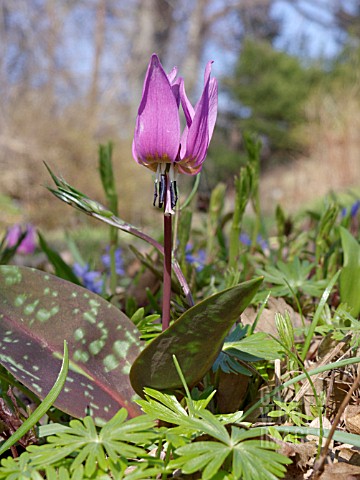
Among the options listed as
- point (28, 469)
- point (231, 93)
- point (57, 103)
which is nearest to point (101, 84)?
point (57, 103)

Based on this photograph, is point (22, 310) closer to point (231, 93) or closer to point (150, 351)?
point (150, 351)

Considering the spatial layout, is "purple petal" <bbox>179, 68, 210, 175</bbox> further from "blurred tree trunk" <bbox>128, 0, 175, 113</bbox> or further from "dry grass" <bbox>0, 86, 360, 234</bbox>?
"blurred tree trunk" <bbox>128, 0, 175, 113</bbox>

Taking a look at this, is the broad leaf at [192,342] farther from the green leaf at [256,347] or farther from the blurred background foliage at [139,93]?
the blurred background foliage at [139,93]

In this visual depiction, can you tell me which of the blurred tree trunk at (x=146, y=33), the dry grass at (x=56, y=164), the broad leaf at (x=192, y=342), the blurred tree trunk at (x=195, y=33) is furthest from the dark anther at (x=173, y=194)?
the blurred tree trunk at (x=195, y=33)

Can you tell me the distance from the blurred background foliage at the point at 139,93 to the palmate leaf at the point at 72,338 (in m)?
3.36

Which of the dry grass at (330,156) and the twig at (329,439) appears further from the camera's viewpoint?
the dry grass at (330,156)

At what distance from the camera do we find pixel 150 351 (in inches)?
24.5

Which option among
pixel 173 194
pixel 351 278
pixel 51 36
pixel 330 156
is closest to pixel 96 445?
pixel 173 194

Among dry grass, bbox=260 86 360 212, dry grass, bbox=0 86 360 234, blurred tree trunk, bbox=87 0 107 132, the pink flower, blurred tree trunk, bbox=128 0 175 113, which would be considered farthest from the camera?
blurred tree trunk, bbox=128 0 175 113

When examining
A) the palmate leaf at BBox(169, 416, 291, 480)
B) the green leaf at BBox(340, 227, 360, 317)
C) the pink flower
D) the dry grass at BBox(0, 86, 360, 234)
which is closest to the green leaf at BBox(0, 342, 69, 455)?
the palmate leaf at BBox(169, 416, 291, 480)

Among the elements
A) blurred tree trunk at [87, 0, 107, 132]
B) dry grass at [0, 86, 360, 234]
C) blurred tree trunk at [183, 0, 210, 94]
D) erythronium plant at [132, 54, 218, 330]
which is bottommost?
dry grass at [0, 86, 360, 234]

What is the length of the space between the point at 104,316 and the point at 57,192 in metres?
0.19

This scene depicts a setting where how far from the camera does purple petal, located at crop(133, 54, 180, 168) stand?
0.61 m

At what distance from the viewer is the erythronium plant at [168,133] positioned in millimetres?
620
